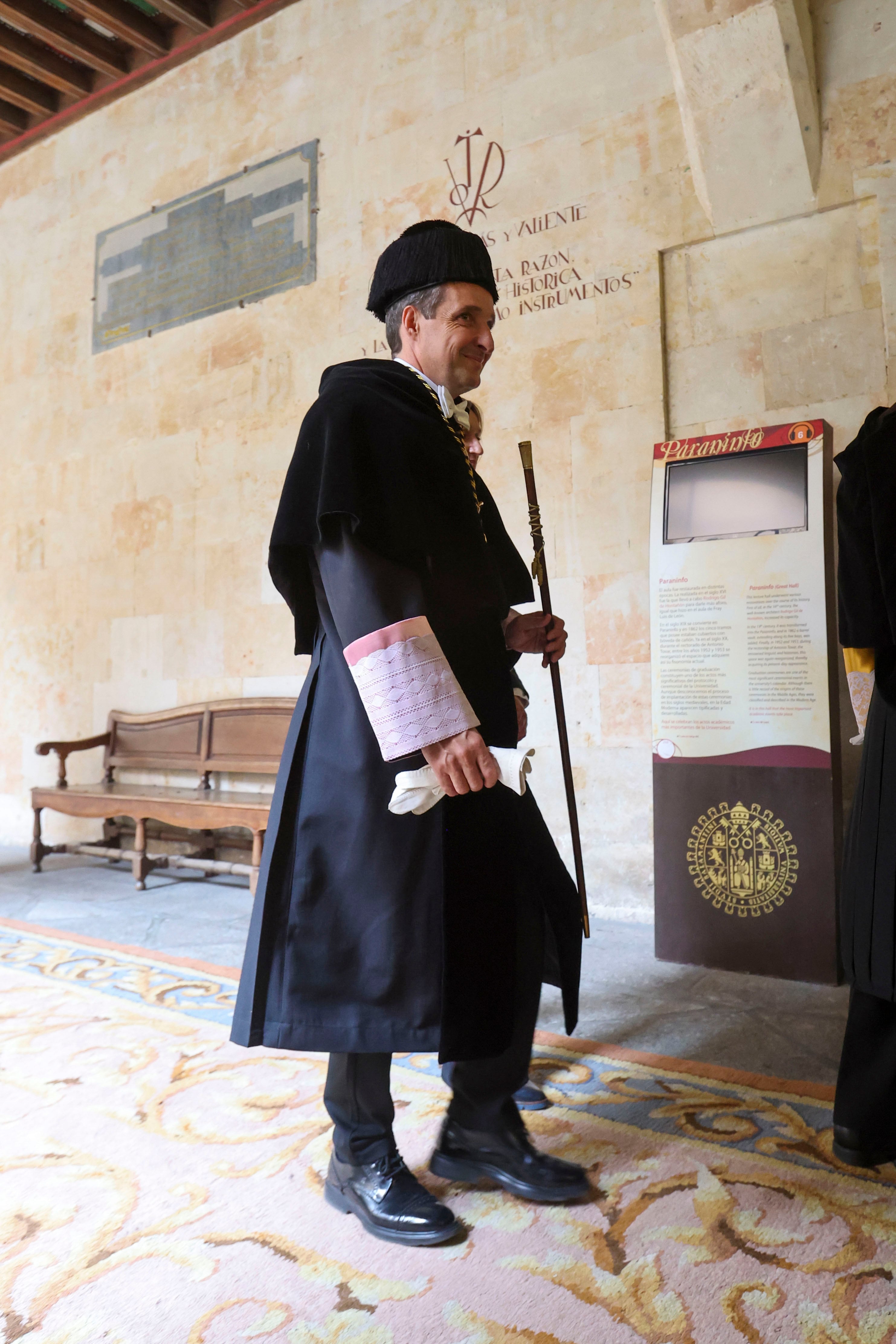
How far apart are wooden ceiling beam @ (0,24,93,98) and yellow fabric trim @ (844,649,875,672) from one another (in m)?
6.32

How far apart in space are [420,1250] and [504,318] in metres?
3.79

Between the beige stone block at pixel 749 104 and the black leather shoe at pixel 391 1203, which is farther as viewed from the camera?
the beige stone block at pixel 749 104

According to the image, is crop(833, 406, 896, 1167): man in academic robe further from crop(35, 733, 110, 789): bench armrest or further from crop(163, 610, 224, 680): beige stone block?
crop(35, 733, 110, 789): bench armrest

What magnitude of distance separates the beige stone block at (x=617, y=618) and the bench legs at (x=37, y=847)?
3257 mm

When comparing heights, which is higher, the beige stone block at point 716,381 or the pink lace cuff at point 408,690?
the beige stone block at point 716,381

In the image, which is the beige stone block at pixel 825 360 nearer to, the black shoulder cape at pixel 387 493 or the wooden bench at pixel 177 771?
the black shoulder cape at pixel 387 493

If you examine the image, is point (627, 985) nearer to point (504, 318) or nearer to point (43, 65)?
point (504, 318)

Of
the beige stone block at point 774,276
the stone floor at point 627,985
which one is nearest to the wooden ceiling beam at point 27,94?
the beige stone block at point 774,276

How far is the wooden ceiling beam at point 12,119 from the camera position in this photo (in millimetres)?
6227

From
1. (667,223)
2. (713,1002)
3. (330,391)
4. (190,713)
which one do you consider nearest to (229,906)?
(190,713)

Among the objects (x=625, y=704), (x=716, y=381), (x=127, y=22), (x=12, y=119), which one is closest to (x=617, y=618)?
(x=625, y=704)

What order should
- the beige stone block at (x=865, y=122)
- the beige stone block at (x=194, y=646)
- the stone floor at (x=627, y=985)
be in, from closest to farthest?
the stone floor at (x=627, y=985), the beige stone block at (x=865, y=122), the beige stone block at (x=194, y=646)

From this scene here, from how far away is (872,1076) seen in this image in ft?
5.29

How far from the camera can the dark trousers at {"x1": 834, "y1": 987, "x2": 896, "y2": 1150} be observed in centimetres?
160
